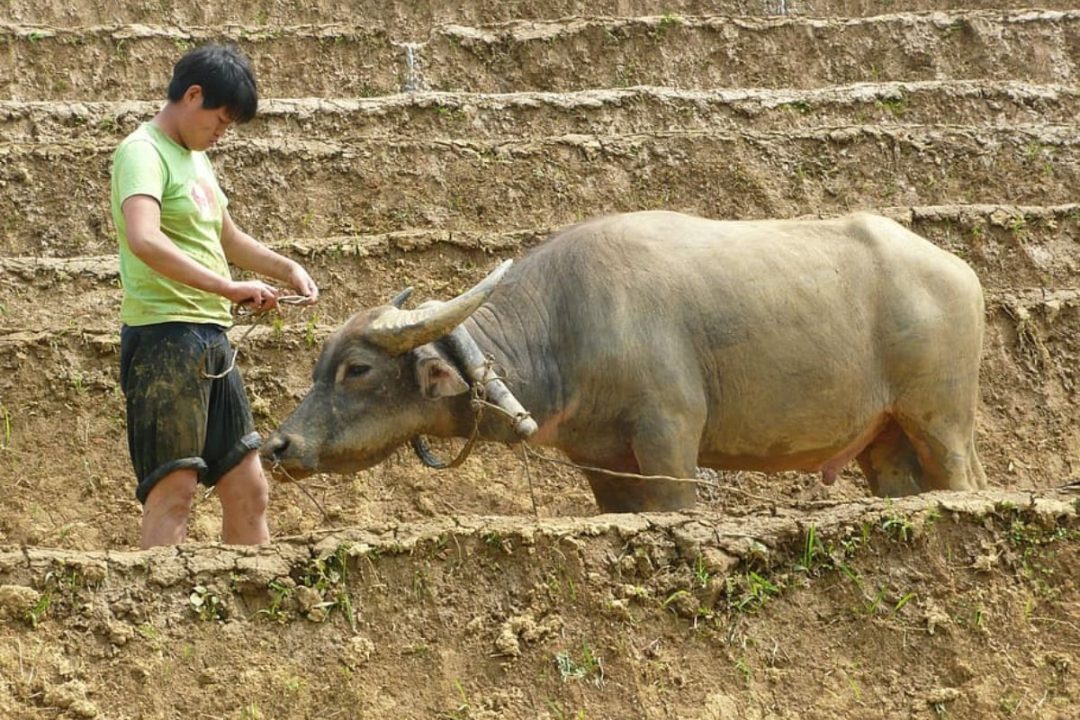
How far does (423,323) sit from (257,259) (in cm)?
92

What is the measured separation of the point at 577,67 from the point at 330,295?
436cm

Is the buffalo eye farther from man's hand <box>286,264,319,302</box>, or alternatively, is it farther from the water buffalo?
man's hand <box>286,264,319,302</box>

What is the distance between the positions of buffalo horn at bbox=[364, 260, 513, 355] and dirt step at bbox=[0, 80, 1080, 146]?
14.9 ft

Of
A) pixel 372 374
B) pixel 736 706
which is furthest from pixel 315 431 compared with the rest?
pixel 736 706

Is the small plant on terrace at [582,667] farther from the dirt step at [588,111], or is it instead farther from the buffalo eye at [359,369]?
the dirt step at [588,111]

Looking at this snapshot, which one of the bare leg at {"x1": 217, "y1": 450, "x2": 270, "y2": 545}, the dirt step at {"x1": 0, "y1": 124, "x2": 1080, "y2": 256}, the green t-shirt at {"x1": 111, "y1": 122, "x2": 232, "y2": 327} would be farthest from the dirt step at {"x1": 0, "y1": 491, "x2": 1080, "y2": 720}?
the dirt step at {"x1": 0, "y1": 124, "x2": 1080, "y2": 256}

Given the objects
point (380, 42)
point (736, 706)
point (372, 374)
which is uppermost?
point (380, 42)

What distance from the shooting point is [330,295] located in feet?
35.5

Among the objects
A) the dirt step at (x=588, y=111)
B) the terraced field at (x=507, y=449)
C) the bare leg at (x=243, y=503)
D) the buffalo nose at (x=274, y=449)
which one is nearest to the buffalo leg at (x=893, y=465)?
the terraced field at (x=507, y=449)

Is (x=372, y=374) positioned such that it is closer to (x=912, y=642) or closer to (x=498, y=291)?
(x=498, y=291)

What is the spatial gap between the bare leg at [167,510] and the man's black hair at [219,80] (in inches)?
56.7

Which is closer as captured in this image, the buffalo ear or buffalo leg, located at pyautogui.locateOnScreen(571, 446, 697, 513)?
buffalo leg, located at pyautogui.locateOnScreen(571, 446, 697, 513)

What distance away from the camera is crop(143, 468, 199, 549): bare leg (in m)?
6.85

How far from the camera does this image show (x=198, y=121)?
6922mm
